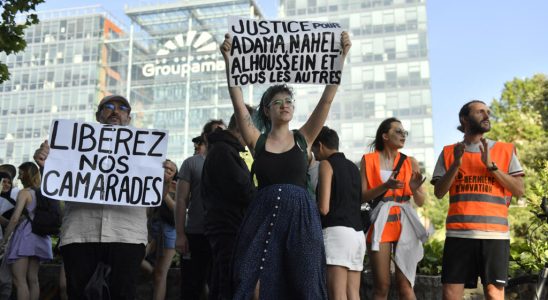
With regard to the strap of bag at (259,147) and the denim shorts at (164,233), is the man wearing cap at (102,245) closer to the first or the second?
the strap of bag at (259,147)

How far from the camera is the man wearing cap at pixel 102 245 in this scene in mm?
4176

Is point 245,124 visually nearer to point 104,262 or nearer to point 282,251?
point 282,251

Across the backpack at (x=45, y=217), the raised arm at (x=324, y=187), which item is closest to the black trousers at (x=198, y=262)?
the raised arm at (x=324, y=187)

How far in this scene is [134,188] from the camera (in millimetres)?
4500

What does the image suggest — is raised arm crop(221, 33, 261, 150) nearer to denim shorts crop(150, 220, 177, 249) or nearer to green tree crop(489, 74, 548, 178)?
denim shorts crop(150, 220, 177, 249)

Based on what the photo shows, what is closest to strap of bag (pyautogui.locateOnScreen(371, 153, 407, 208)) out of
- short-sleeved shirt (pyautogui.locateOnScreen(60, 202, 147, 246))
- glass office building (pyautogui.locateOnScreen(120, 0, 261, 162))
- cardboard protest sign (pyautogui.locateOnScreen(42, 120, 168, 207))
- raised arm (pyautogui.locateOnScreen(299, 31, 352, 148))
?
raised arm (pyautogui.locateOnScreen(299, 31, 352, 148))

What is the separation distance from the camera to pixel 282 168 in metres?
3.76

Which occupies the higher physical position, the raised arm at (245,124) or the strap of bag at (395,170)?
the raised arm at (245,124)

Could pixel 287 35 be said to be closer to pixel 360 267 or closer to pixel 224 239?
pixel 224 239

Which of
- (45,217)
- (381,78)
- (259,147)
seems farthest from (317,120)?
(381,78)

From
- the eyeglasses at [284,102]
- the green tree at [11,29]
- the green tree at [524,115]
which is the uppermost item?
the green tree at [524,115]

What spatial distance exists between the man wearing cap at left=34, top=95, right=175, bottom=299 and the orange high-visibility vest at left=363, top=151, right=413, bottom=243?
2.18 m

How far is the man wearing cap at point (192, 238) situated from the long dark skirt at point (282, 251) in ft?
6.24

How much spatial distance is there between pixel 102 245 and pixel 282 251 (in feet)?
4.81
